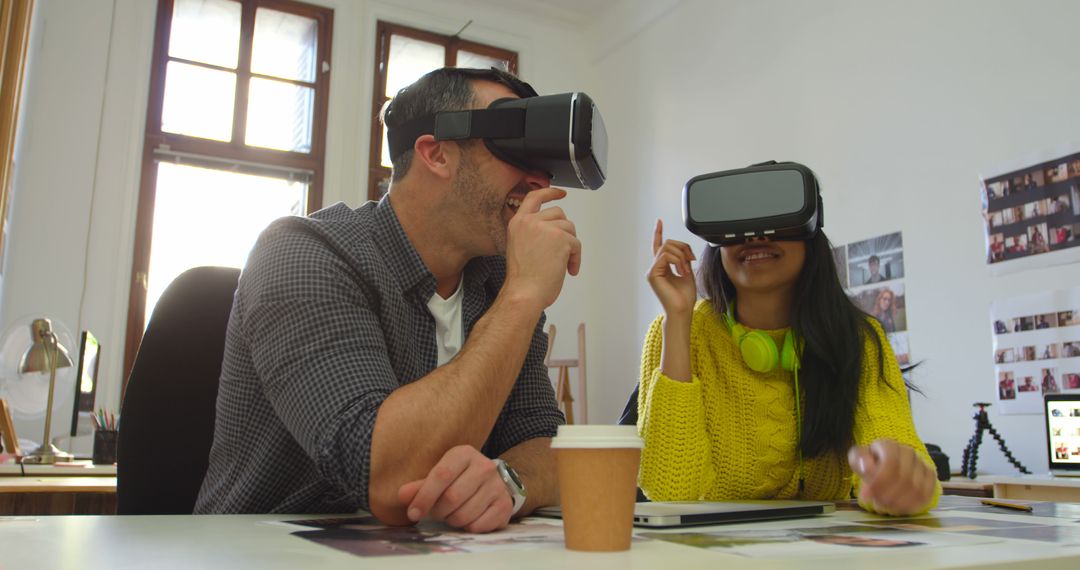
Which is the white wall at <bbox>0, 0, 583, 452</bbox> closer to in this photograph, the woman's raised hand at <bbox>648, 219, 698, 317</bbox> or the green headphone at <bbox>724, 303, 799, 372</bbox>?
the woman's raised hand at <bbox>648, 219, 698, 317</bbox>

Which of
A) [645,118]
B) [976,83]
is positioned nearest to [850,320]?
[976,83]

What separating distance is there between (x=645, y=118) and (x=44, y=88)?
350cm

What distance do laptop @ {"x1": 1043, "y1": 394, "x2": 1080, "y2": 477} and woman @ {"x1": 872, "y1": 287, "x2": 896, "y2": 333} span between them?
97 centimetres

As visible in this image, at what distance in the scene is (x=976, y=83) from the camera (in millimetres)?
3156

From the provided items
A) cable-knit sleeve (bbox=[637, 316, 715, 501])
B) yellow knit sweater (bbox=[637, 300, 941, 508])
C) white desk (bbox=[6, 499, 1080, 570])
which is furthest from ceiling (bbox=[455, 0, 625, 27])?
white desk (bbox=[6, 499, 1080, 570])

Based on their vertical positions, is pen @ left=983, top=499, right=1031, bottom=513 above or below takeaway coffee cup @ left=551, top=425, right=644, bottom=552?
below

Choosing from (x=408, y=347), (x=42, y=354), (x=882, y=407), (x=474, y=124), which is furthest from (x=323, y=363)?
(x=42, y=354)

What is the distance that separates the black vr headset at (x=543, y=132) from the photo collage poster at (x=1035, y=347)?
2.32 m

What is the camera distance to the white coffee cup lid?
0.60 metres

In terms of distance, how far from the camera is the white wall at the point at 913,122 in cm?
297

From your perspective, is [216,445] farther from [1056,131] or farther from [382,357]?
[1056,131]

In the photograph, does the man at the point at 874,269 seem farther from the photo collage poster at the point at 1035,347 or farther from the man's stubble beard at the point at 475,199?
the man's stubble beard at the point at 475,199

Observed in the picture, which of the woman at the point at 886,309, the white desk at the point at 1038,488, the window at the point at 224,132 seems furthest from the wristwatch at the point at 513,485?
the window at the point at 224,132

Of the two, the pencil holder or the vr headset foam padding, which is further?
the pencil holder
